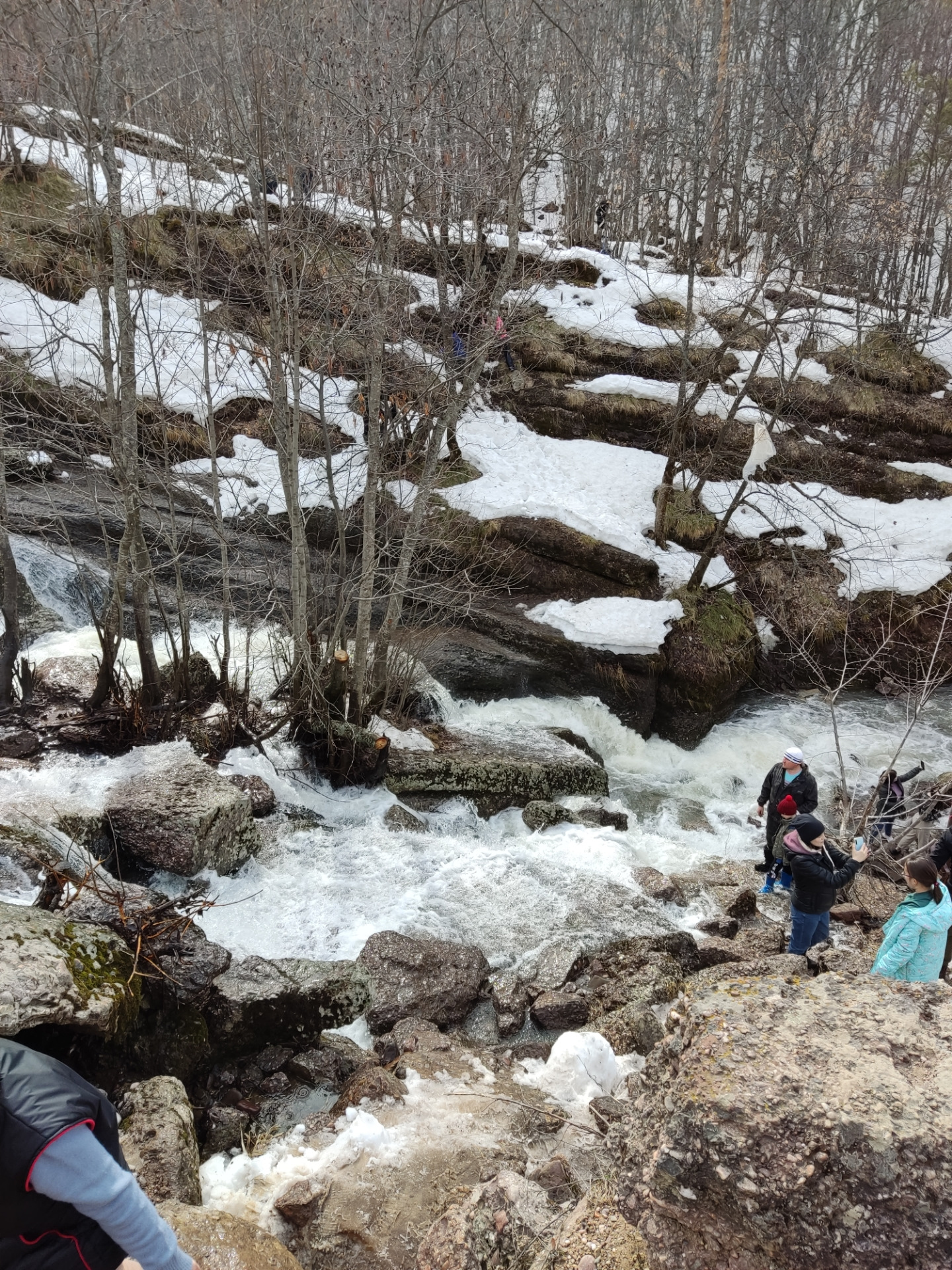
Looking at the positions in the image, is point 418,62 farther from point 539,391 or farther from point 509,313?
point 539,391

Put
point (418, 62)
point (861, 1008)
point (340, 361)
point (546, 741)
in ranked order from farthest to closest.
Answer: point (340, 361)
point (546, 741)
point (418, 62)
point (861, 1008)

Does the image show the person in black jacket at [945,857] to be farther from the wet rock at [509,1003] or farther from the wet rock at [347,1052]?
the wet rock at [347,1052]

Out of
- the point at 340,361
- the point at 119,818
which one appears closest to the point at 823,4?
the point at 340,361

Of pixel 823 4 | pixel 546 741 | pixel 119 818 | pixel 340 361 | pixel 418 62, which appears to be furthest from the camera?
pixel 823 4

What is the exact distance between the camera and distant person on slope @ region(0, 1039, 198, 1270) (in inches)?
70.2

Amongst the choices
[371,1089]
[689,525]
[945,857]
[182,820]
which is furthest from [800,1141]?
[689,525]

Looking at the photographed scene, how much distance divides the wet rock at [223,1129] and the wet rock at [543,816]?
185 inches

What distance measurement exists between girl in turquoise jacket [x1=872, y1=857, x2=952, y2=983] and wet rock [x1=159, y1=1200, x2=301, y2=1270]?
3.51 m

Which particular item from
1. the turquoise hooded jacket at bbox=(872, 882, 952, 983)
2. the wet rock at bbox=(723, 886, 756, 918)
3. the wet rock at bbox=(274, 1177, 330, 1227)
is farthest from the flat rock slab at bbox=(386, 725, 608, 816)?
the wet rock at bbox=(274, 1177, 330, 1227)

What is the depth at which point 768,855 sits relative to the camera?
8453 millimetres

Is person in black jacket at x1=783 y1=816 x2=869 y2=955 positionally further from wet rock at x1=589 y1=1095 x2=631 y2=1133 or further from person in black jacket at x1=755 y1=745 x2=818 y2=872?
wet rock at x1=589 y1=1095 x2=631 y2=1133

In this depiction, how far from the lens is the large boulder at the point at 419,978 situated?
5.88 meters

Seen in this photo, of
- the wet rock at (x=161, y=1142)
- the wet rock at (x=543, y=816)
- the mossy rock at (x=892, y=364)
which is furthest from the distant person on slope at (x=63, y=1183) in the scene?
the mossy rock at (x=892, y=364)

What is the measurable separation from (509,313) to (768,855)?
6.39 meters
